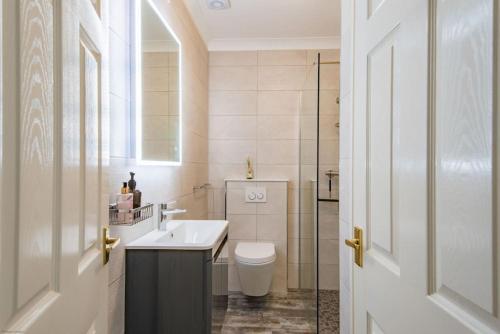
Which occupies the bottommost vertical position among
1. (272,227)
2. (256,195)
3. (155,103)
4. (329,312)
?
(329,312)

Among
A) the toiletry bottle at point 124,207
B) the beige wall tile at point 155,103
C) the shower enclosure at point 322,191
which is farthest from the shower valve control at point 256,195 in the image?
the toiletry bottle at point 124,207

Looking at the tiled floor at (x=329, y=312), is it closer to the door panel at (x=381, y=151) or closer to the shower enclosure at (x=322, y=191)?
the shower enclosure at (x=322, y=191)

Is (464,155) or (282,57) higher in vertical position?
(282,57)

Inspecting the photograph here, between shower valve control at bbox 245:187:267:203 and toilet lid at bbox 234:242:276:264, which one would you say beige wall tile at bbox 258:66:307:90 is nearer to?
shower valve control at bbox 245:187:267:203

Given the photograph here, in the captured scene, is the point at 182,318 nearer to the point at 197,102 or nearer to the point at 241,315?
the point at 241,315

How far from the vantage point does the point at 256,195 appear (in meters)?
3.07

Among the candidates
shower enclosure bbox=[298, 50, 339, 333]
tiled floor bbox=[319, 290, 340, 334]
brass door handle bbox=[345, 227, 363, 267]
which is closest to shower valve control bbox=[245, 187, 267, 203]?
shower enclosure bbox=[298, 50, 339, 333]

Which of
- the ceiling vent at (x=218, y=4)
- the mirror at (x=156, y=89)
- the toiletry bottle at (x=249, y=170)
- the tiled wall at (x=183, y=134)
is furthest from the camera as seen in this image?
the toiletry bottle at (x=249, y=170)

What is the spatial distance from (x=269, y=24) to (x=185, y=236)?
7.14 ft

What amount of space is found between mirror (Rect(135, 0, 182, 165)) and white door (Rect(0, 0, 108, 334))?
78 centimetres

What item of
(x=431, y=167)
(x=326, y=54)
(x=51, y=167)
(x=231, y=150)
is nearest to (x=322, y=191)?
(x=231, y=150)

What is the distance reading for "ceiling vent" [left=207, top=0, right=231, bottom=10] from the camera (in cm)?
246

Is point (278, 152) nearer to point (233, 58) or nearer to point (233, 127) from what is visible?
point (233, 127)

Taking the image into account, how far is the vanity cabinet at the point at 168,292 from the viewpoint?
1.41 metres
